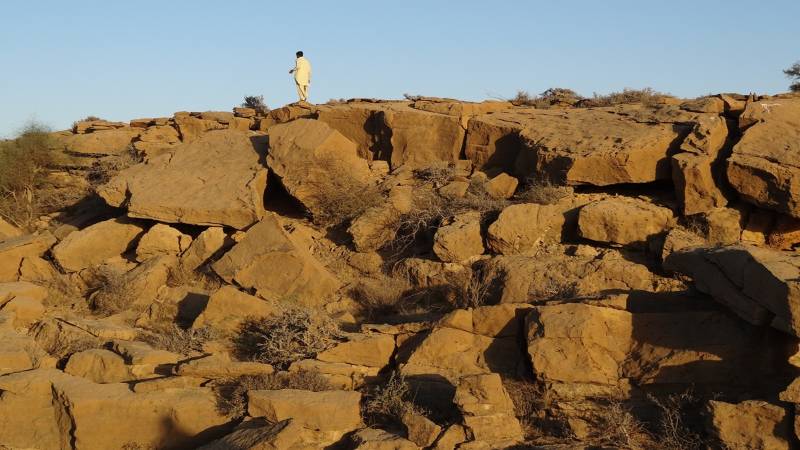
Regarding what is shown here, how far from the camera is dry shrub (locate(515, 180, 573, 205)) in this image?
32.1ft

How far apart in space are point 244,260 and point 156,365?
210cm

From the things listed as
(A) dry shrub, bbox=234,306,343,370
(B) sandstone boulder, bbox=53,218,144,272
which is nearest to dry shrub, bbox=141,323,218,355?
(A) dry shrub, bbox=234,306,343,370

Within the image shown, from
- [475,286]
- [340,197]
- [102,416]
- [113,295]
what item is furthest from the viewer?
[340,197]

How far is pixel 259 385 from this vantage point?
6891 millimetres

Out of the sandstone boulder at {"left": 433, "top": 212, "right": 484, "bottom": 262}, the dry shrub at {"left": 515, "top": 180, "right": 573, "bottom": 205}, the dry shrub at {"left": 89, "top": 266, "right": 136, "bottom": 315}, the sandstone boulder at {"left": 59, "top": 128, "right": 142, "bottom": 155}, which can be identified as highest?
the sandstone boulder at {"left": 59, "top": 128, "right": 142, "bottom": 155}

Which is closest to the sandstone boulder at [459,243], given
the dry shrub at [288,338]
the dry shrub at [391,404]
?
the dry shrub at [288,338]

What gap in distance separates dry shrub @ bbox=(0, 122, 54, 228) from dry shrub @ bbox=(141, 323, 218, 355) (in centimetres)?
567

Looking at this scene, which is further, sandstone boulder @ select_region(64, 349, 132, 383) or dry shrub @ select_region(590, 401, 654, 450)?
sandstone boulder @ select_region(64, 349, 132, 383)

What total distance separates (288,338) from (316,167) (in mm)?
3716

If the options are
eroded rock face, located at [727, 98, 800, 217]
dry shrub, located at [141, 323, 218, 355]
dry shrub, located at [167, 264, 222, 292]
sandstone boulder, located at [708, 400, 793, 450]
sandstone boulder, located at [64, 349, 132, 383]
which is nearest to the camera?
sandstone boulder, located at [708, 400, 793, 450]

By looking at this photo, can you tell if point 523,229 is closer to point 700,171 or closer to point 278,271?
point 700,171

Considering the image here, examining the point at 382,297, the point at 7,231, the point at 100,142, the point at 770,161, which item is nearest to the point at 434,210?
the point at 382,297

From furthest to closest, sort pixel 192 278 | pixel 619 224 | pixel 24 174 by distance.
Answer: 1. pixel 24 174
2. pixel 192 278
3. pixel 619 224

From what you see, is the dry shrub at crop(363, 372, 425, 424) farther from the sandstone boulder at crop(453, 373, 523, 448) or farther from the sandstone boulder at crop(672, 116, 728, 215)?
the sandstone boulder at crop(672, 116, 728, 215)
